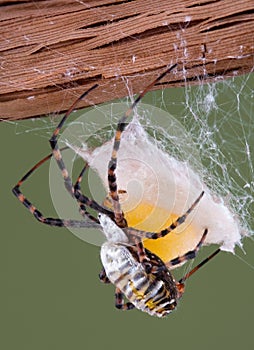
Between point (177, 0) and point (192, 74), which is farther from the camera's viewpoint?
point (192, 74)

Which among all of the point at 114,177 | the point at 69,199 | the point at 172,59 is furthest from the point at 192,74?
the point at 69,199

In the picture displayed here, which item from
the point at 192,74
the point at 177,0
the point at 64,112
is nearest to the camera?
the point at 177,0

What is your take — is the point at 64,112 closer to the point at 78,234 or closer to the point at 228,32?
the point at 78,234

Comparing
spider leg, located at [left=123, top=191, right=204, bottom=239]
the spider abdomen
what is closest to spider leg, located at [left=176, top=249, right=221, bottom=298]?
the spider abdomen

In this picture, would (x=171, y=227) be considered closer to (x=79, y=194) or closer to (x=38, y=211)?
(x=79, y=194)

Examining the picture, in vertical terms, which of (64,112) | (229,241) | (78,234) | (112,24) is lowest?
(229,241)

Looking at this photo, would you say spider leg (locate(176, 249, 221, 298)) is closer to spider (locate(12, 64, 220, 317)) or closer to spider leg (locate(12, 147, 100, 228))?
spider (locate(12, 64, 220, 317))
